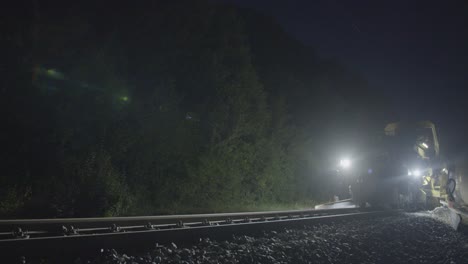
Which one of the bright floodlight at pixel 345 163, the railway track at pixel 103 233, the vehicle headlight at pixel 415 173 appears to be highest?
the bright floodlight at pixel 345 163

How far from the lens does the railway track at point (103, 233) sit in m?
4.33

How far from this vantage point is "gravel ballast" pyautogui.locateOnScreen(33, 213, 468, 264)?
5.22 meters

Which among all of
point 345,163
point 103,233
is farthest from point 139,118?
point 345,163

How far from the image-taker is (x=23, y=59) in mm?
10367

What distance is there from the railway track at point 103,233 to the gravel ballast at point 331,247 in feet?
0.70

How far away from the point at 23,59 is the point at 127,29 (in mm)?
4866

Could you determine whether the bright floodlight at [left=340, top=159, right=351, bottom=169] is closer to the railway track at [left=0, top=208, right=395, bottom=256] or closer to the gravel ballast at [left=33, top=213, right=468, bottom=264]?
the gravel ballast at [left=33, top=213, right=468, bottom=264]

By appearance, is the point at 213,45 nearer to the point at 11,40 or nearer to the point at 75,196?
the point at 11,40

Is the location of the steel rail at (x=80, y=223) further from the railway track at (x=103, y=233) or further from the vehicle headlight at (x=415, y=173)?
the vehicle headlight at (x=415, y=173)

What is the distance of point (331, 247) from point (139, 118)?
349 inches

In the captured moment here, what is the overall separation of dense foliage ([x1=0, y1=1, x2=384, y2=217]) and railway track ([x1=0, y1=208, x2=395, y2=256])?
3.96m

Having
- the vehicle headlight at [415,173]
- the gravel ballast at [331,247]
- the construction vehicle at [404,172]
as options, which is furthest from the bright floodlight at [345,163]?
the gravel ballast at [331,247]

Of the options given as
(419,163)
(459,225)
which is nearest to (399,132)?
(419,163)

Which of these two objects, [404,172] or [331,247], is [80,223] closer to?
[331,247]
